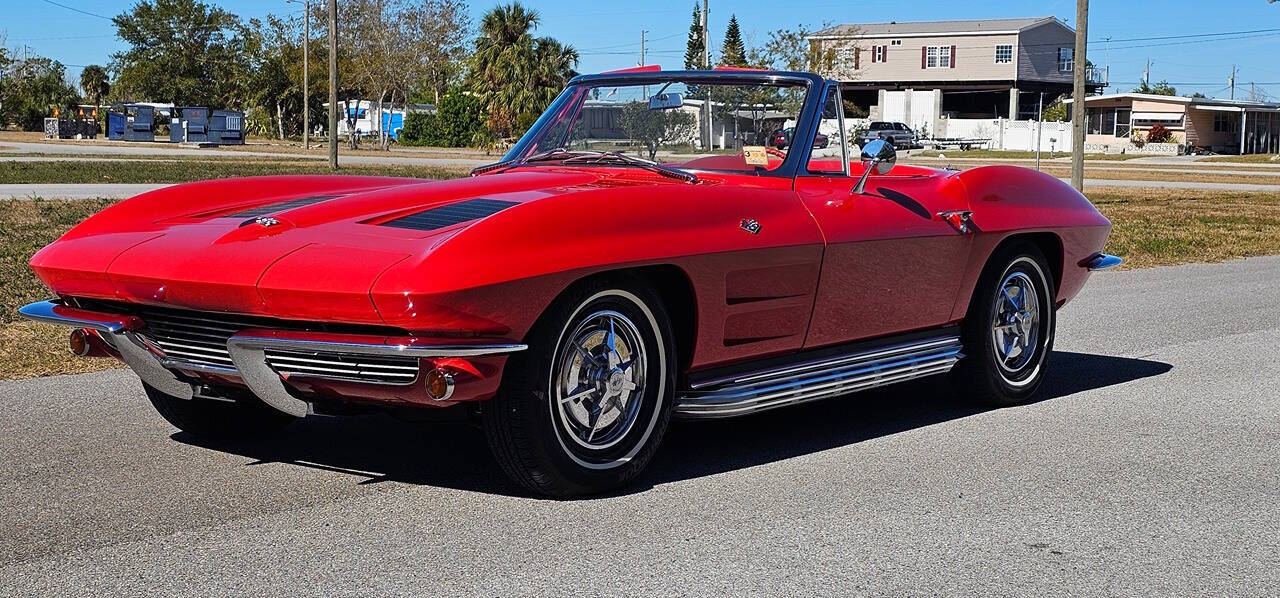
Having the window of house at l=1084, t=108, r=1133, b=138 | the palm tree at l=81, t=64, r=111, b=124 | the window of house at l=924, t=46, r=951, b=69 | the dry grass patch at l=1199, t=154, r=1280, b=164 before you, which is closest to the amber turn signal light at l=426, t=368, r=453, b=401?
the dry grass patch at l=1199, t=154, r=1280, b=164

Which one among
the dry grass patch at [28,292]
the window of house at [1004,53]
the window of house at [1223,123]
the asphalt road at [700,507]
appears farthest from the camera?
the window of house at [1004,53]

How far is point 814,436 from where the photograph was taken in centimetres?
555

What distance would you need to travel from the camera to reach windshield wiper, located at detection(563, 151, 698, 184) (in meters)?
5.46

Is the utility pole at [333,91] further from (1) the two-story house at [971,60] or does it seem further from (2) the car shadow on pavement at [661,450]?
(1) the two-story house at [971,60]

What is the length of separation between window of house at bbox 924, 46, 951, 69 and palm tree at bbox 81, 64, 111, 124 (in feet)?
189

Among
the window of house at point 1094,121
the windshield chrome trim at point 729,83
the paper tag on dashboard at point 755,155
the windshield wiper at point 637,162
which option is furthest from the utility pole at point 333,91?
the window of house at point 1094,121

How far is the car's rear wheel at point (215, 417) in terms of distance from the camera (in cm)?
518

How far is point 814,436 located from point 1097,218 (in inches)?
82.0

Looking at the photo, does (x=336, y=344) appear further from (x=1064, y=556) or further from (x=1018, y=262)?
(x=1018, y=262)

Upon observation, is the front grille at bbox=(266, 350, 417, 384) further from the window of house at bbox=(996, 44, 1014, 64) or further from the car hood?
the window of house at bbox=(996, 44, 1014, 64)

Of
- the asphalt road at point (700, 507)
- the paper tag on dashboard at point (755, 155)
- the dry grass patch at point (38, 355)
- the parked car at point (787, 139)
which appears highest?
the parked car at point (787, 139)

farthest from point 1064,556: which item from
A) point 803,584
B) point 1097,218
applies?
point 1097,218

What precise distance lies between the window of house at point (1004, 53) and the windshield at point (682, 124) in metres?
76.7

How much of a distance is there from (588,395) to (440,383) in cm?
62
